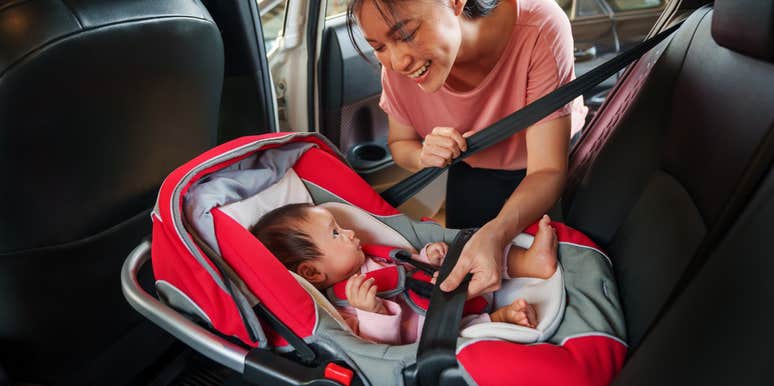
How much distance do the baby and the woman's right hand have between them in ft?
0.69

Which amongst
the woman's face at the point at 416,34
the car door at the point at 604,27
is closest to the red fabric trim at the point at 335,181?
the woman's face at the point at 416,34

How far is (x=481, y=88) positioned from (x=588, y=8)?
204 centimetres

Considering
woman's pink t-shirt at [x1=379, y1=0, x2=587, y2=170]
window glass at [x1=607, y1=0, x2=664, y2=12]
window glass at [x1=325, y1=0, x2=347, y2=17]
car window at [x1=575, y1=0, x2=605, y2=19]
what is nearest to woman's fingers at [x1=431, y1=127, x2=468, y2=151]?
woman's pink t-shirt at [x1=379, y1=0, x2=587, y2=170]

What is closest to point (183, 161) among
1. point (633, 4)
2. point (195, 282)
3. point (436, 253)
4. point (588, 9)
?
point (195, 282)

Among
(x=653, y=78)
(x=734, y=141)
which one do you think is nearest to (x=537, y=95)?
(x=653, y=78)

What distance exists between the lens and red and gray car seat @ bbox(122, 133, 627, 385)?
2.81 ft

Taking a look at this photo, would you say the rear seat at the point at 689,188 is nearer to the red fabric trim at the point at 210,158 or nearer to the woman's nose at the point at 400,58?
the woman's nose at the point at 400,58

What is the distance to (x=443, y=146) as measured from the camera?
3.87 feet

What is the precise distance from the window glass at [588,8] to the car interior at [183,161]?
1.71 meters

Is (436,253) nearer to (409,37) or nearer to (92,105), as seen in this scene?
(409,37)

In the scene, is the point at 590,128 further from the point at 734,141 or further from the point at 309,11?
the point at 309,11

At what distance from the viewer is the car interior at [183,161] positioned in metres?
0.57

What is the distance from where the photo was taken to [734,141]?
0.76m

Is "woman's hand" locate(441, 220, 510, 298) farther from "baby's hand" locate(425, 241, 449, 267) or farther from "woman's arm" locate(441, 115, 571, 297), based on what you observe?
"baby's hand" locate(425, 241, 449, 267)
